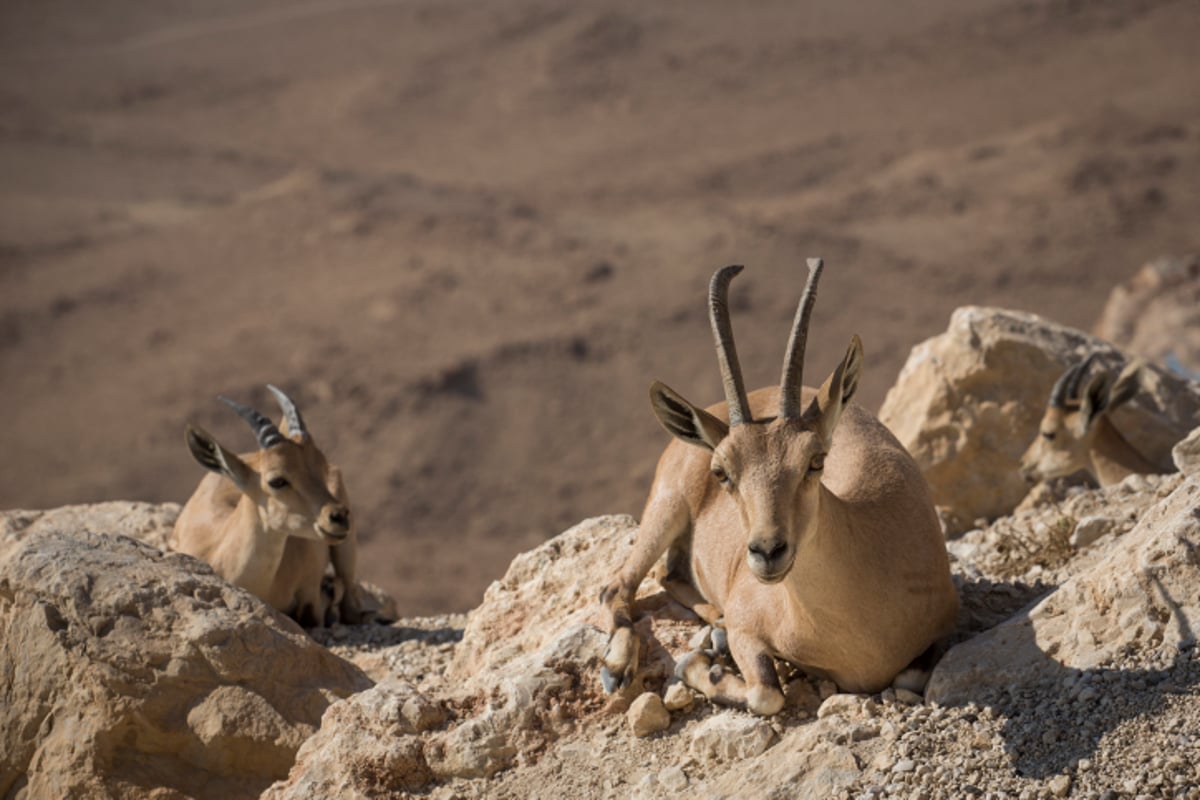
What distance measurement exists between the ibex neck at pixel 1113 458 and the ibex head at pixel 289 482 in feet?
19.1

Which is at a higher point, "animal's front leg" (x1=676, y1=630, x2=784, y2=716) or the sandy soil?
"animal's front leg" (x1=676, y1=630, x2=784, y2=716)

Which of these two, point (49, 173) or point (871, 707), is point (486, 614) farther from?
point (49, 173)

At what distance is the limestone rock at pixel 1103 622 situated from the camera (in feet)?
17.5

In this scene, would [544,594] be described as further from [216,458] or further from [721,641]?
[216,458]

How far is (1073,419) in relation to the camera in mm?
10898

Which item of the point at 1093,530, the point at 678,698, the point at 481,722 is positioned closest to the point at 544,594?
the point at 481,722

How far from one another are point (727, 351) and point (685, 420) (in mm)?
355

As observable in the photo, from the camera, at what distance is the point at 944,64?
127ft

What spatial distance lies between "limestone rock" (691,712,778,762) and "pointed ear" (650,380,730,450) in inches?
43.1

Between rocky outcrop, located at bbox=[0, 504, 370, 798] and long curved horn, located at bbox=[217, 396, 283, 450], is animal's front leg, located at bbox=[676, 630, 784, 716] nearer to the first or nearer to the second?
rocky outcrop, located at bbox=[0, 504, 370, 798]

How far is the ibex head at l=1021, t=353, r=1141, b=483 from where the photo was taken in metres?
10.9

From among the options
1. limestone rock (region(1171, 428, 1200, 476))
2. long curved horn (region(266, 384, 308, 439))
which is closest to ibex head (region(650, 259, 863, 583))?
limestone rock (region(1171, 428, 1200, 476))

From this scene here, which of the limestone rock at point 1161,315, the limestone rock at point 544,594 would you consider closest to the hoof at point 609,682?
the limestone rock at point 544,594

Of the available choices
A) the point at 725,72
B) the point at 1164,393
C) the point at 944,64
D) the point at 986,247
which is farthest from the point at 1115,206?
the point at 1164,393
